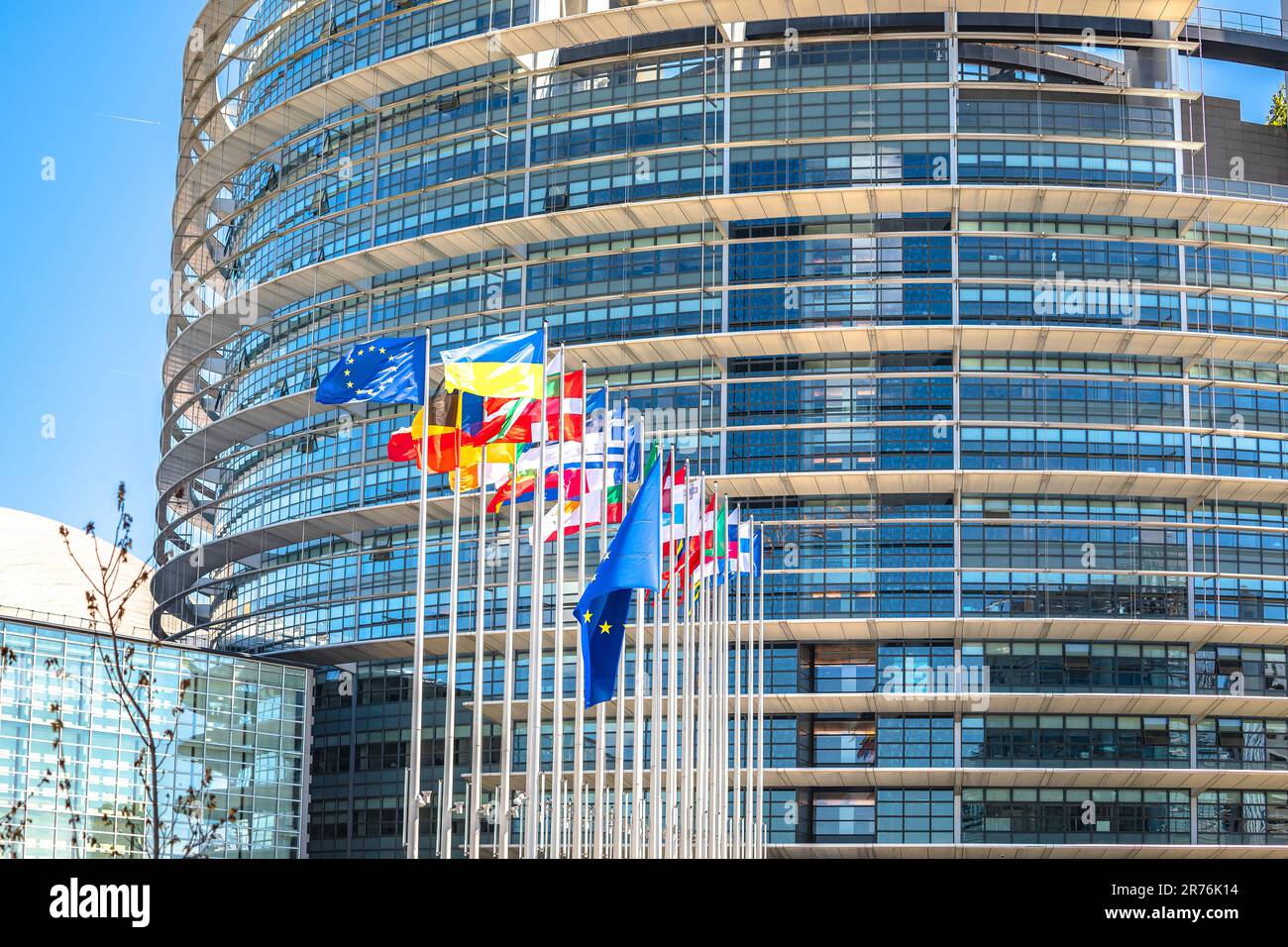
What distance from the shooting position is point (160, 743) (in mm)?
56438

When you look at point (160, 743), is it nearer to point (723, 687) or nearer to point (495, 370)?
point (723, 687)

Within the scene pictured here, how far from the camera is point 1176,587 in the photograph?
66.4 m

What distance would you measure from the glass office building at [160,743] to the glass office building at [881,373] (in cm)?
229

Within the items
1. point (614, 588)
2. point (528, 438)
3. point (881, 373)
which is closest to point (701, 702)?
point (528, 438)

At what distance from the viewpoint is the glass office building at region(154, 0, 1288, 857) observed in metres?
65.6

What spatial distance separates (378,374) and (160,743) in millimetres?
28479

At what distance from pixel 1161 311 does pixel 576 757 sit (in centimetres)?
4307

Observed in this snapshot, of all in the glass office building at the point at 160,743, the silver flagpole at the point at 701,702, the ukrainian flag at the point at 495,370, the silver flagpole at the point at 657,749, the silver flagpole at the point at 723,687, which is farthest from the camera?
the glass office building at the point at 160,743

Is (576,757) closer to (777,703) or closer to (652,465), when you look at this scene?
(652,465)

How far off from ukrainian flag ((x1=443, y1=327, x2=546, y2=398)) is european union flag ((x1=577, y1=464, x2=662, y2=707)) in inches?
134

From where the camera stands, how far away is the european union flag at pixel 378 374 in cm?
3269

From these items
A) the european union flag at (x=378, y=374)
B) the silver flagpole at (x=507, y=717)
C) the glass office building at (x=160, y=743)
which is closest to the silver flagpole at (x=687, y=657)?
the silver flagpole at (x=507, y=717)

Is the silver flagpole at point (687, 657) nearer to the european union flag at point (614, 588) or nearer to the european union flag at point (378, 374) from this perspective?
the european union flag at point (614, 588)
